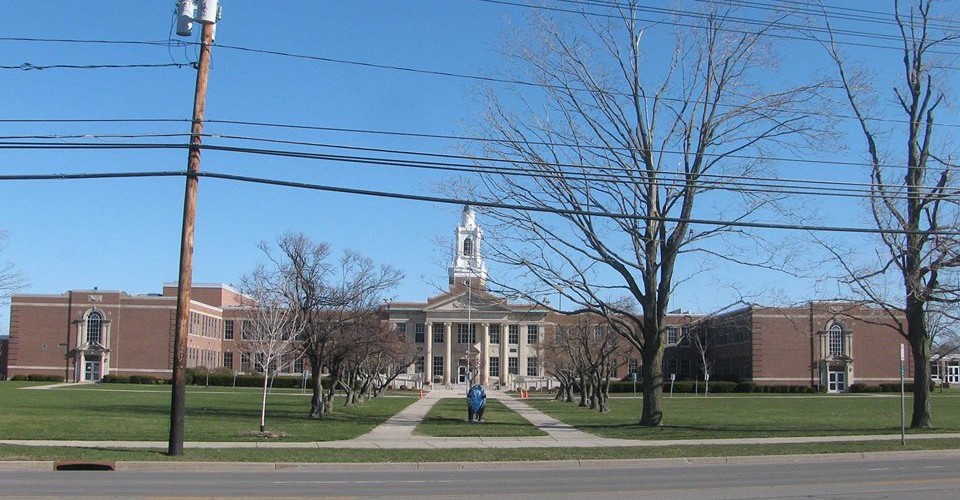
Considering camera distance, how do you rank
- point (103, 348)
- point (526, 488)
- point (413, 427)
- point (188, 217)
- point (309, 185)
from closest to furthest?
point (526, 488) → point (309, 185) → point (188, 217) → point (413, 427) → point (103, 348)

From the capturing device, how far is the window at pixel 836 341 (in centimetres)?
9131

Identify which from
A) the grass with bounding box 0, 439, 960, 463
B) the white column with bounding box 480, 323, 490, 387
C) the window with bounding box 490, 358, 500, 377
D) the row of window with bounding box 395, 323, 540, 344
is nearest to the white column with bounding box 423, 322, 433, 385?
the row of window with bounding box 395, 323, 540, 344

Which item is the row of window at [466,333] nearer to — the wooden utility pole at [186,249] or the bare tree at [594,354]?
the bare tree at [594,354]

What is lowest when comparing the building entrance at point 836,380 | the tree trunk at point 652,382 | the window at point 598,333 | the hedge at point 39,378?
the hedge at point 39,378

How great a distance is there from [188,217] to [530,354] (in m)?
87.8

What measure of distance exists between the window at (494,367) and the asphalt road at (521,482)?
8718cm

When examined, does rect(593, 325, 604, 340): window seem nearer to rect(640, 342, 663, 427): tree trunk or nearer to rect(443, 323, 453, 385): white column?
rect(640, 342, 663, 427): tree trunk

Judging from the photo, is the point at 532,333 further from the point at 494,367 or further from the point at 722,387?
the point at 722,387

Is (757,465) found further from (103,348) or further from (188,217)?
(103,348)

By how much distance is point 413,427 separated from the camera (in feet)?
107

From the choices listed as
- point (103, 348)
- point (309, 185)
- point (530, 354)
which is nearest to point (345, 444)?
point (309, 185)

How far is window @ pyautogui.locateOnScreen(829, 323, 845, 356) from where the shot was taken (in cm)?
9131

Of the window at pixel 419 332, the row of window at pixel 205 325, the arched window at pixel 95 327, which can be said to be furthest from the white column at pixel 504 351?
the arched window at pixel 95 327

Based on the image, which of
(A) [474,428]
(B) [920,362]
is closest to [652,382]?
(A) [474,428]
